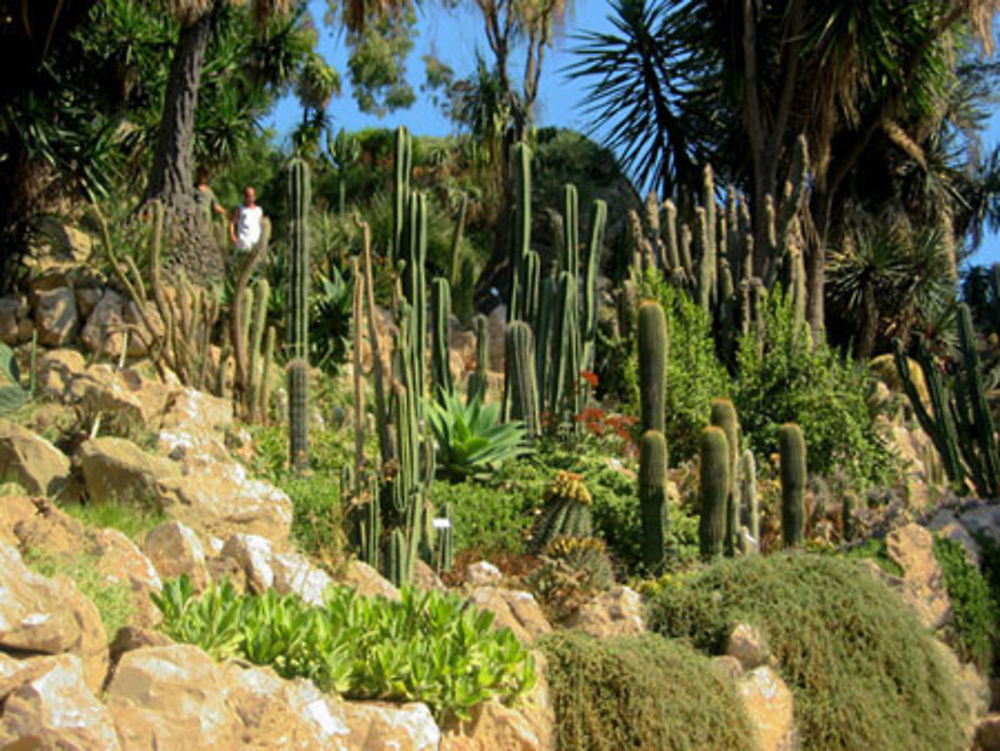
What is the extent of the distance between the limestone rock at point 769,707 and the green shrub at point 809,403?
5197 mm

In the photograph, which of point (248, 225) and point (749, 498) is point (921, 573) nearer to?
point (749, 498)

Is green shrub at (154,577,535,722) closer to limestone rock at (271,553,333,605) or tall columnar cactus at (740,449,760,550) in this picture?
limestone rock at (271,553,333,605)

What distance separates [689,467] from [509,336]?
193 centimetres

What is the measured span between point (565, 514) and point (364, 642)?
3.58m

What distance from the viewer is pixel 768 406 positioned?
40.6 ft

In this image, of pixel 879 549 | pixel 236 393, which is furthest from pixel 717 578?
pixel 236 393

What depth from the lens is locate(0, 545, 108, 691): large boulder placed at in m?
4.08

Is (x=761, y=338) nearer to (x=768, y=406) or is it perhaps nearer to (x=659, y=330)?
(x=768, y=406)

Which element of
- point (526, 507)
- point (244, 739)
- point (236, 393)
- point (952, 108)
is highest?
point (952, 108)

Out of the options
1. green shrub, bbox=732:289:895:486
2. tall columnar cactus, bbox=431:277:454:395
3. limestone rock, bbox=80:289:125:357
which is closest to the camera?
tall columnar cactus, bbox=431:277:454:395

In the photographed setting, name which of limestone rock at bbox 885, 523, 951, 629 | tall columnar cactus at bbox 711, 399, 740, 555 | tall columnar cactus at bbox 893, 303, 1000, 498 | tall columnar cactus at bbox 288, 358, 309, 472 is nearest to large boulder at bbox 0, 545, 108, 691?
tall columnar cactus at bbox 288, 358, 309, 472

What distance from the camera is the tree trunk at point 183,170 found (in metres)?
14.1

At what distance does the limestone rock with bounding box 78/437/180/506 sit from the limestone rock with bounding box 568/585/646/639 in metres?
2.44

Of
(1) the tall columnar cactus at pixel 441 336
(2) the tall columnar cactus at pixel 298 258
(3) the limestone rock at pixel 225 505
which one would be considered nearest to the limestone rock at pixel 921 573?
(1) the tall columnar cactus at pixel 441 336
